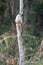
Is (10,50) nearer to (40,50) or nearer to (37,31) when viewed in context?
(40,50)

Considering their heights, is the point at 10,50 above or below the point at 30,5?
below

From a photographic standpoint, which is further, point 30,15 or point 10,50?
point 30,15

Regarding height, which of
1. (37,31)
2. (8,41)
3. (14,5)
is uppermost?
(14,5)

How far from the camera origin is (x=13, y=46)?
3.51m

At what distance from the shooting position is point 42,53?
3.60 metres

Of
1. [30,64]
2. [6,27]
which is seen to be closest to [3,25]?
[6,27]

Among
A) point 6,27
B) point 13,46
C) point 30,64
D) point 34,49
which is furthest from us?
point 6,27

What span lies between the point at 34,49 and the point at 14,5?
3.40 ft

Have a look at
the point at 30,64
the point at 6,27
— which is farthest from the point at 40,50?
the point at 6,27

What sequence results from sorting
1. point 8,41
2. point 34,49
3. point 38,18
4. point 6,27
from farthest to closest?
point 38,18 → point 6,27 → point 34,49 → point 8,41

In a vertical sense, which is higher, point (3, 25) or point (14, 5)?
point (14, 5)

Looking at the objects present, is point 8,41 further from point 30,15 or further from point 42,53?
point 30,15

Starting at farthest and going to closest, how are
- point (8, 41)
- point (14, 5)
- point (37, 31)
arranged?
point (37, 31)
point (14, 5)
point (8, 41)

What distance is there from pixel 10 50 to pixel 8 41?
0.57 feet
